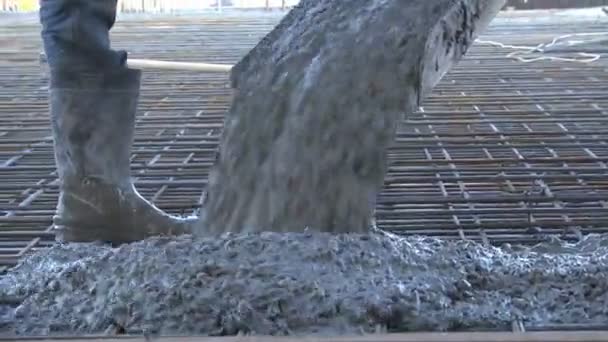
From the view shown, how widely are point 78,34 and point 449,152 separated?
1.63m

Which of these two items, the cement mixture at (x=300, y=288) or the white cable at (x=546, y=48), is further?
the white cable at (x=546, y=48)

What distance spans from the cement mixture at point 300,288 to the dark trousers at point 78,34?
0.60 meters

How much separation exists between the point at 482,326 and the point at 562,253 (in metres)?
0.61

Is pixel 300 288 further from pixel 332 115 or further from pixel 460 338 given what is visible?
pixel 332 115

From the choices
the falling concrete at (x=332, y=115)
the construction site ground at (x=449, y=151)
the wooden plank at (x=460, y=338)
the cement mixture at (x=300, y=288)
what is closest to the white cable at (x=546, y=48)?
the construction site ground at (x=449, y=151)

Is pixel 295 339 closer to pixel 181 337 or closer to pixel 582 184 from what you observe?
pixel 181 337

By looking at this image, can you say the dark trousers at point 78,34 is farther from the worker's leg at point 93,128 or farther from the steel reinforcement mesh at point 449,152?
the steel reinforcement mesh at point 449,152

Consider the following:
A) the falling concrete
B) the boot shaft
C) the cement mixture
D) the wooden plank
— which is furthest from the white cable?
the wooden plank

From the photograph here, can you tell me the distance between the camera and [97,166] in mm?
2592

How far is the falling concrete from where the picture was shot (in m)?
2.29

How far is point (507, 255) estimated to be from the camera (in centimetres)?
218

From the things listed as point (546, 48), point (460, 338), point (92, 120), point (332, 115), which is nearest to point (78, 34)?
point (92, 120)

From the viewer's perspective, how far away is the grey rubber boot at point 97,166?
2549 mm

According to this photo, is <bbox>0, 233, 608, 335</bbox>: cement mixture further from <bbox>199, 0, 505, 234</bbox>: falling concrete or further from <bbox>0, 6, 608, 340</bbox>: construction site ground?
<bbox>0, 6, 608, 340</bbox>: construction site ground
